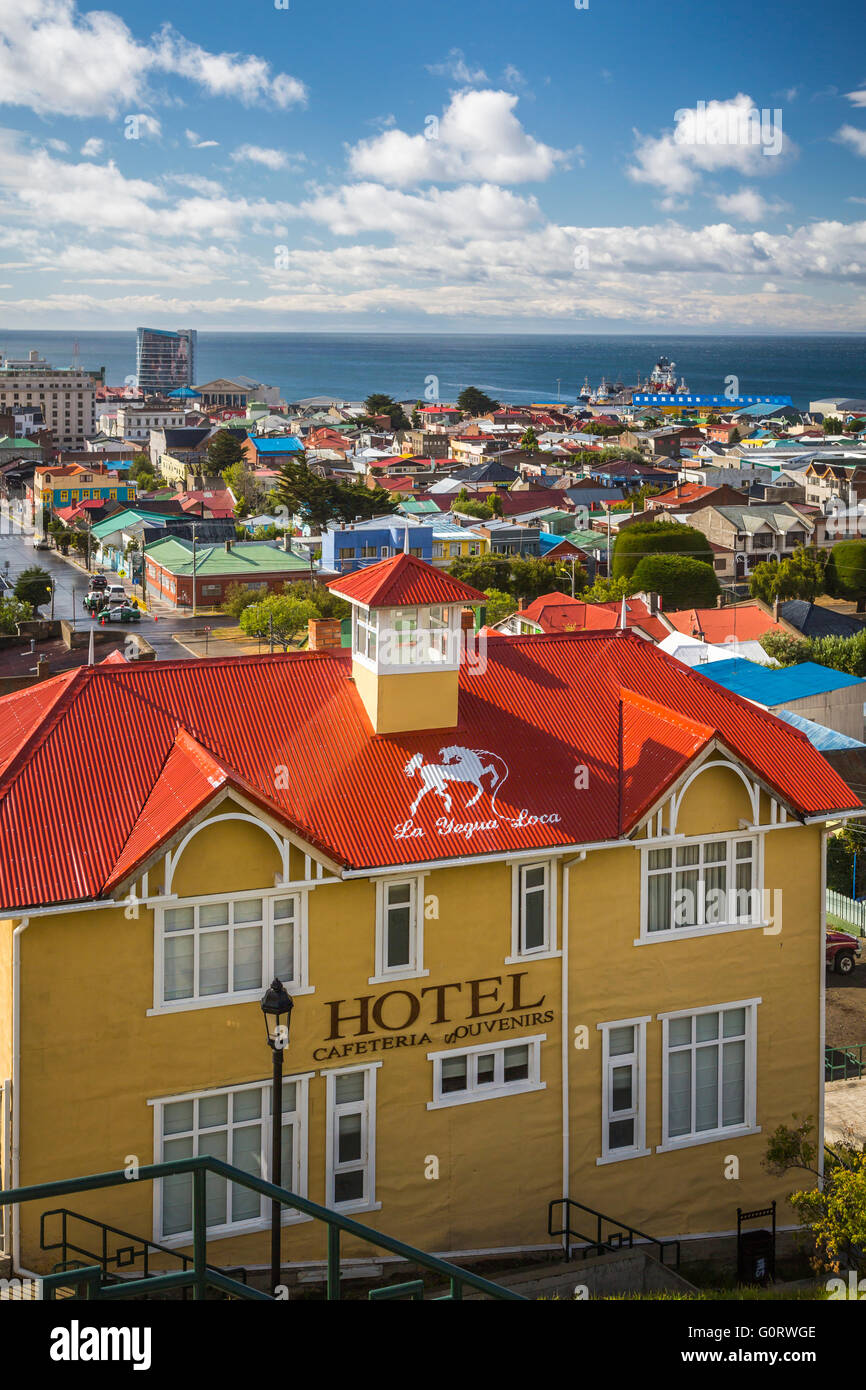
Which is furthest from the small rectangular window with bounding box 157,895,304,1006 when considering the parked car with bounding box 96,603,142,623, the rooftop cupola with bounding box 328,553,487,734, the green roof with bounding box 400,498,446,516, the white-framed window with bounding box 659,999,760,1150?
the green roof with bounding box 400,498,446,516

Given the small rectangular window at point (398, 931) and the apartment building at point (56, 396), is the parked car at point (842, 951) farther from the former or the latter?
the apartment building at point (56, 396)

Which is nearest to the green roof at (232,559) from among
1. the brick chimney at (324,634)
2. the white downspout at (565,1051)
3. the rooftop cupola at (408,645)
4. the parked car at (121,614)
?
the parked car at (121,614)

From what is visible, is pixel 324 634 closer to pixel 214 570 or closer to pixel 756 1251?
pixel 756 1251

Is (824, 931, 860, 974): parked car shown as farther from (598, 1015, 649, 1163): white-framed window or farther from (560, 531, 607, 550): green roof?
(560, 531, 607, 550): green roof

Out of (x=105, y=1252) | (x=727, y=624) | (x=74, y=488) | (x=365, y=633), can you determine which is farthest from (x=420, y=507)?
(x=105, y=1252)
